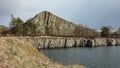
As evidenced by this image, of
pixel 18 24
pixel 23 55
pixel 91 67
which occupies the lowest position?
pixel 91 67

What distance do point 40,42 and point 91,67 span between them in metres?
132

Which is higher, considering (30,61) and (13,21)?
(13,21)

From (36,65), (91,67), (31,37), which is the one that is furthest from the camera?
(31,37)

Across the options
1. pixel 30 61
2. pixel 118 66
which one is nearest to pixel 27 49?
pixel 30 61

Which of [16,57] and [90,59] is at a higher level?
[16,57]

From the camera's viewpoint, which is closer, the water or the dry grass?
the dry grass

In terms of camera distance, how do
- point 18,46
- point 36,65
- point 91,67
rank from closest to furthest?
point 36,65
point 18,46
point 91,67

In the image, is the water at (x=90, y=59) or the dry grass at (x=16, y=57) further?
the water at (x=90, y=59)

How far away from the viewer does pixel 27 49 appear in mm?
33750

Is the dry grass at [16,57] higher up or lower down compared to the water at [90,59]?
higher up

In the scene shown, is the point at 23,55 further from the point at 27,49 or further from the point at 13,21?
the point at 13,21

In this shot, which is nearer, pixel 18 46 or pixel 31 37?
pixel 18 46

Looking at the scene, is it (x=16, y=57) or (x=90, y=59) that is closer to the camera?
(x=16, y=57)

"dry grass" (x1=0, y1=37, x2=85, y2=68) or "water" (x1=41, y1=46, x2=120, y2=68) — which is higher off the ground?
"dry grass" (x1=0, y1=37, x2=85, y2=68)
